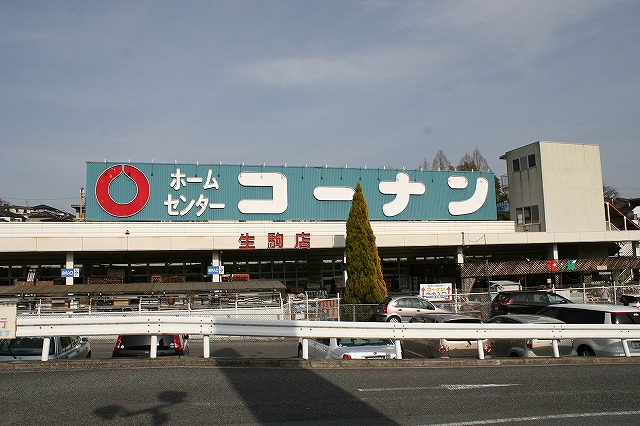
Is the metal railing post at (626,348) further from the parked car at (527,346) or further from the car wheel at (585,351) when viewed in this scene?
the parked car at (527,346)

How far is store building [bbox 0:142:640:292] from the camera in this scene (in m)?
33.8

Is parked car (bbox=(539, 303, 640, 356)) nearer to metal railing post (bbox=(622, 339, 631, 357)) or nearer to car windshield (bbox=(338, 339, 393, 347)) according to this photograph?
metal railing post (bbox=(622, 339, 631, 357))

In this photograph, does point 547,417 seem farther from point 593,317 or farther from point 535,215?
point 535,215

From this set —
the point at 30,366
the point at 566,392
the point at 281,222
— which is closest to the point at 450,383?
the point at 566,392

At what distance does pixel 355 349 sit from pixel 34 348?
719cm

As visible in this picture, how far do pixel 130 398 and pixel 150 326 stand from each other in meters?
2.98

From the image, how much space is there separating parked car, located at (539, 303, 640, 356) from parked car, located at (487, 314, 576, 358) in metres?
0.31

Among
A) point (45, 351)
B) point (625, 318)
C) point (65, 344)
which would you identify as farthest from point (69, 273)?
point (625, 318)

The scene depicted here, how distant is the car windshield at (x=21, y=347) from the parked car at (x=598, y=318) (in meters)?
12.7

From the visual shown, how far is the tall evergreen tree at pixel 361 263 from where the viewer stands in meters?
28.1

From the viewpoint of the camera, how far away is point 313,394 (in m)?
9.03

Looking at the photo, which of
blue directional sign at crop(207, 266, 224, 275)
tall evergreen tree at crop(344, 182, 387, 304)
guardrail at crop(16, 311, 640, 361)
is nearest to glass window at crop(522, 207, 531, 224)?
tall evergreen tree at crop(344, 182, 387, 304)

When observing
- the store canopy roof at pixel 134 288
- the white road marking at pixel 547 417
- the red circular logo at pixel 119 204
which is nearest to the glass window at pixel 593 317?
the white road marking at pixel 547 417

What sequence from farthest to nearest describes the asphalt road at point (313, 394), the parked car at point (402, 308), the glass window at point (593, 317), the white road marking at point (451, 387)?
the parked car at point (402, 308) → the glass window at point (593, 317) → the white road marking at point (451, 387) → the asphalt road at point (313, 394)
